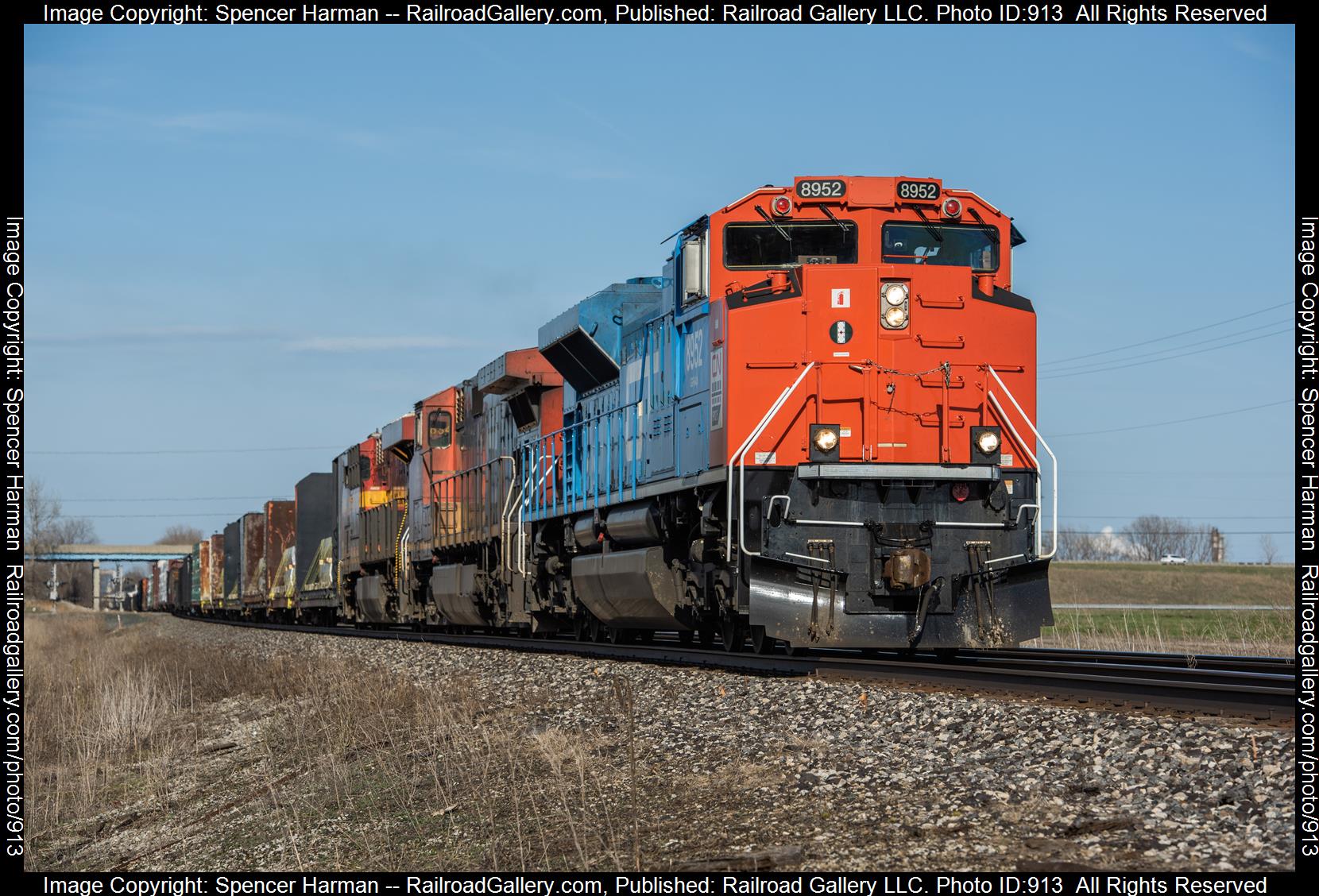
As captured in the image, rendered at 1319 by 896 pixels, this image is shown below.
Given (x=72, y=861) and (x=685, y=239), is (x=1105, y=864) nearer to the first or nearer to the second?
(x=72, y=861)

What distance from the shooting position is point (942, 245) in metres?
11.9

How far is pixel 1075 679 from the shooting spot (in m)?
8.60

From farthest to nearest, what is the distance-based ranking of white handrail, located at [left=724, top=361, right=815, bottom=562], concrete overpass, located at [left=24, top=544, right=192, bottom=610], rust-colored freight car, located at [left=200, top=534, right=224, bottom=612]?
concrete overpass, located at [left=24, top=544, right=192, bottom=610]
rust-colored freight car, located at [left=200, top=534, right=224, bottom=612]
white handrail, located at [left=724, top=361, right=815, bottom=562]

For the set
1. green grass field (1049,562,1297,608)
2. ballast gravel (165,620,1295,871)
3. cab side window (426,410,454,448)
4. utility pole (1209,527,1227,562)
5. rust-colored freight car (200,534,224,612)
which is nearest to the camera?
ballast gravel (165,620,1295,871)

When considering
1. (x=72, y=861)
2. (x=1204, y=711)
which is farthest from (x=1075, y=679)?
(x=72, y=861)

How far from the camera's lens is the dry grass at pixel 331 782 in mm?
6512

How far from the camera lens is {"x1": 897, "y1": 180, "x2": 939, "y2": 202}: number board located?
11.8 metres

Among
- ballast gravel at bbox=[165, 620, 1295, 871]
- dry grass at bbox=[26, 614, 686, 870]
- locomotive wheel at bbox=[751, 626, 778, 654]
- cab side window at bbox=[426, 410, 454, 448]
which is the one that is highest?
cab side window at bbox=[426, 410, 454, 448]

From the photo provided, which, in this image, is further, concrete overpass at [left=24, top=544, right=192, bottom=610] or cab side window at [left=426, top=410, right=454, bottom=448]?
concrete overpass at [left=24, top=544, right=192, bottom=610]

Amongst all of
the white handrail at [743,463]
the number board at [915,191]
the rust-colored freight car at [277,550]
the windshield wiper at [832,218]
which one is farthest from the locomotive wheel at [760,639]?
the rust-colored freight car at [277,550]

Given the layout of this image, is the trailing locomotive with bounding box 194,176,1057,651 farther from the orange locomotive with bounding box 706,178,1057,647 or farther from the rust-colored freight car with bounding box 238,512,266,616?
the rust-colored freight car with bounding box 238,512,266,616

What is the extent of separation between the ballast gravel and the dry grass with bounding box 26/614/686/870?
1.09 ft

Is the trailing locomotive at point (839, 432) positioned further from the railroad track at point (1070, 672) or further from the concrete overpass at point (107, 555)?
the concrete overpass at point (107, 555)

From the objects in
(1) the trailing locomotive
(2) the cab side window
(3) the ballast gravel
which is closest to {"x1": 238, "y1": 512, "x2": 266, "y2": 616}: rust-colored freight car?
(2) the cab side window
